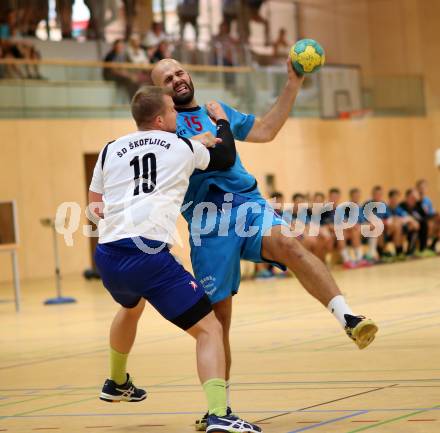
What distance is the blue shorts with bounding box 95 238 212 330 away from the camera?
484 centimetres

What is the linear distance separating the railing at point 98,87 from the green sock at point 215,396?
588 inches

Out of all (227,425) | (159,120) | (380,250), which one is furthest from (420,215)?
A: (227,425)

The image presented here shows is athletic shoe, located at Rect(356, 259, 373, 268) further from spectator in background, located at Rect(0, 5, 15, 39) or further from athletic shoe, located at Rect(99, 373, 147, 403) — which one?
athletic shoe, located at Rect(99, 373, 147, 403)

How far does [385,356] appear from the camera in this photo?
7.46 meters

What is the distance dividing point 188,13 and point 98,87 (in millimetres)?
6166

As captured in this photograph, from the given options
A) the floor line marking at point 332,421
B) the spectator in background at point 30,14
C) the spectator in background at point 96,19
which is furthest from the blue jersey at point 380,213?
the floor line marking at point 332,421

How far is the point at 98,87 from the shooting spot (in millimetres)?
20156

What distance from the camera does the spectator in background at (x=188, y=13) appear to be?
82.8ft

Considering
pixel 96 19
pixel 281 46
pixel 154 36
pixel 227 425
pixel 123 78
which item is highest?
pixel 96 19

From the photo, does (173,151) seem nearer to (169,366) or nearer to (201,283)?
→ (201,283)

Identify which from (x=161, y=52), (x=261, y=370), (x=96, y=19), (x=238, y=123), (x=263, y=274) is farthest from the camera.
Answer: (x=96, y=19)

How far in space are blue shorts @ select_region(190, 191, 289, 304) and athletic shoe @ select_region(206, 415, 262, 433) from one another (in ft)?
3.04

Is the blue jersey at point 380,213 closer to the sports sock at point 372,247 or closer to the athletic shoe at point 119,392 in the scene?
the sports sock at point 372,247

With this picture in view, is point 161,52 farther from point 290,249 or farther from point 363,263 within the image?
point 290,249
